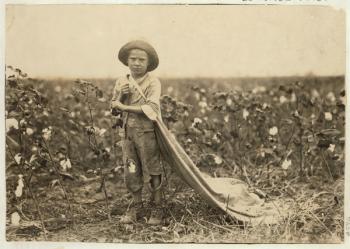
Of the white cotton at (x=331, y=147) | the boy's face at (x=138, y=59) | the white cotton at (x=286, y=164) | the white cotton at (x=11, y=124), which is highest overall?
the boy's face at (x=138, y=59)

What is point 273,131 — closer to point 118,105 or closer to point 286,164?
point 286,164

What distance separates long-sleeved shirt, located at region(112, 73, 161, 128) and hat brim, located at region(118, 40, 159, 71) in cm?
8

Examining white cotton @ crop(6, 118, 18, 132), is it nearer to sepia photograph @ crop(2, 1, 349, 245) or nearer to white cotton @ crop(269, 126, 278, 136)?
sepia photograph @ crop(2, 1, 349, 245)

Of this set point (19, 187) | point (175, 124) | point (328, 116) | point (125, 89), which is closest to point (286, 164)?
point (328, 116)

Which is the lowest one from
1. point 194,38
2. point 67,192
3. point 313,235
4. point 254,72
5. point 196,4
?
point 313,235

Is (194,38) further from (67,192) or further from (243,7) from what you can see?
(67,192)

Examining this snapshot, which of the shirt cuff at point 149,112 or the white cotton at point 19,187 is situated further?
the white cotton at point 19,187

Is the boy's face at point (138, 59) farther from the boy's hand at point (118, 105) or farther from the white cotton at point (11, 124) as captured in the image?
the white cotton at point (11, 124)

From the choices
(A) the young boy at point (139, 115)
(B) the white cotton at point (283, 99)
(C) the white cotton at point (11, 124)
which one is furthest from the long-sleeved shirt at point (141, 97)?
(B) the white cotton at point (283, 99)

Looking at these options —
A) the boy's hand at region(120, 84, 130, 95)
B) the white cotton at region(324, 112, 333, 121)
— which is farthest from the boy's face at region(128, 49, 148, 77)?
the white cotton at region(324, 112, 333, 121)

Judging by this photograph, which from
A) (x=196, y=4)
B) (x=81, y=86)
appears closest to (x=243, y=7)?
(x=196, y=4)

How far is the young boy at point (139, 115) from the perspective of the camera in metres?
3.67

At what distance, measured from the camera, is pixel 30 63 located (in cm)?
373

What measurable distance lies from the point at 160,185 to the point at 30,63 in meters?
1.20
